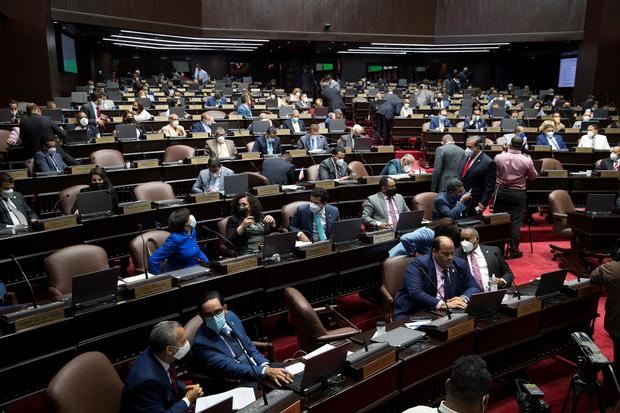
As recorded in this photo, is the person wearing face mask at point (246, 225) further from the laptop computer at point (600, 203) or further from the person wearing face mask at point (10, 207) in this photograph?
the laptop computer at point (600, 203)

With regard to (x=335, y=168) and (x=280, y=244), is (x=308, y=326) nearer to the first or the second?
(x=280, y=244)

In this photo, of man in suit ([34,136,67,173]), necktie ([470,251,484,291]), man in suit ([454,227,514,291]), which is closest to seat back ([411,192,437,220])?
man in suit ([454,227,514,291])

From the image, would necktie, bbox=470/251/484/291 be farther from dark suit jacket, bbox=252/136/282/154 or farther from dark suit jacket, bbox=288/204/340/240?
dark suit jacket, bbox=252/136/282/154

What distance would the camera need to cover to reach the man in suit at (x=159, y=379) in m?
2.64

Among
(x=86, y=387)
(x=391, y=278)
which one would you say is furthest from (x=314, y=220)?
(x=86, y=387)

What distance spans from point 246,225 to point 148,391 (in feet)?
7.47

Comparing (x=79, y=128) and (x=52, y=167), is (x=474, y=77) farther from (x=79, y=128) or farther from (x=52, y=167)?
(x=52, y=167)

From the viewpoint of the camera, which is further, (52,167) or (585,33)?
(585,33)

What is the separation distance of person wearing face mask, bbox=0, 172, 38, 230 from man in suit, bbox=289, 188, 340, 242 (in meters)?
2.53

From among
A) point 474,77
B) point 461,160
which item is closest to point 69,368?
point 461,160

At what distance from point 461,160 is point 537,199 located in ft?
5.21

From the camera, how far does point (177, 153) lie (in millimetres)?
7957

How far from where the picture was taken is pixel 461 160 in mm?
6730

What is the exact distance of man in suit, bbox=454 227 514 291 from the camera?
424 cm
